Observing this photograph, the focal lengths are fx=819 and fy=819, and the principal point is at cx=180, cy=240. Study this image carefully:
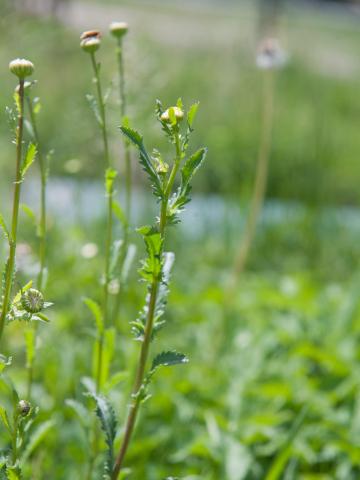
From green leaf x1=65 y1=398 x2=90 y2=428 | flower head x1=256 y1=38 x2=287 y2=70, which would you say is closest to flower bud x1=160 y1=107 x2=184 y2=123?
green leaf x1=65 y1=398 x2=90 y2=428

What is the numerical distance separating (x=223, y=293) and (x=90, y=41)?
1337 millimetres

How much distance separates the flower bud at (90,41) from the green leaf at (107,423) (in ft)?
1.07

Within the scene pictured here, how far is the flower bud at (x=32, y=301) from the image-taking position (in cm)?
65

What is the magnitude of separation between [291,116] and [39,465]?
3.06m

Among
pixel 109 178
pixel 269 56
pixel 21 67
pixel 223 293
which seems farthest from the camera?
pixel 223 293

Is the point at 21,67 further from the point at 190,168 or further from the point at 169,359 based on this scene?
the point at 169,359

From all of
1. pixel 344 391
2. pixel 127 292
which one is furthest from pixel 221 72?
pixel 344 391

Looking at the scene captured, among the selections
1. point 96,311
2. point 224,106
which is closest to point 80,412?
point 96,311

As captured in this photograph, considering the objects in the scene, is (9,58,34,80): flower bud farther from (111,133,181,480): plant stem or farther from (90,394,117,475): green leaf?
(90,394,117,475): green leaf

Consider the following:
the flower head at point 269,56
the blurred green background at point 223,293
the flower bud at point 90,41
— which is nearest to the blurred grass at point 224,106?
the blurred green background at point 223,293

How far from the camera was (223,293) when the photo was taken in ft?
6.74

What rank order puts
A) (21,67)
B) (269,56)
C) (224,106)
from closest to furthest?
(21,67) → (269,56) → (224,106)

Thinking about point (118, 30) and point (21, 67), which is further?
point (118, 30)

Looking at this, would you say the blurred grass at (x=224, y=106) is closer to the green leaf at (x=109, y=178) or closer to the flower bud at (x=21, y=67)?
the green leaf at (x=109, y=178)
